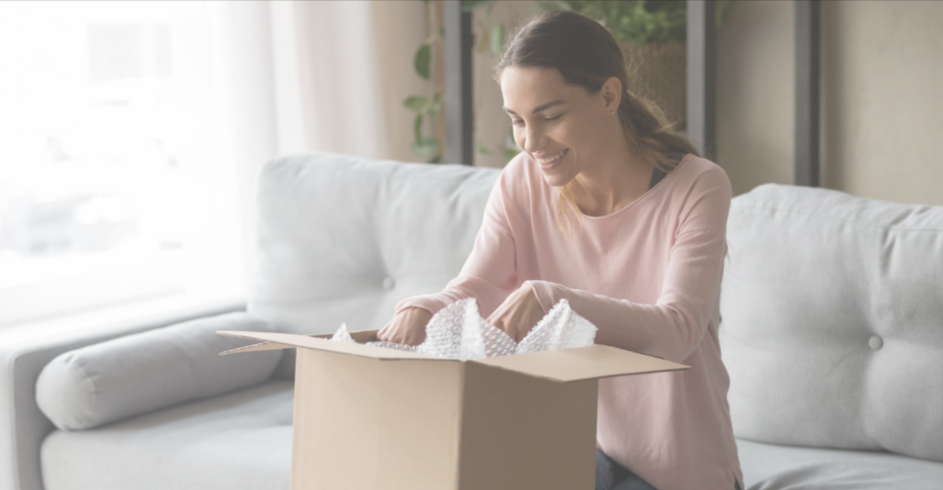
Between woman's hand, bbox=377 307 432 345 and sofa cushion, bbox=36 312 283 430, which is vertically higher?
woman's hand, bbox=377 307 432 345

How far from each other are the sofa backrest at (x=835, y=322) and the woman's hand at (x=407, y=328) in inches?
28.6

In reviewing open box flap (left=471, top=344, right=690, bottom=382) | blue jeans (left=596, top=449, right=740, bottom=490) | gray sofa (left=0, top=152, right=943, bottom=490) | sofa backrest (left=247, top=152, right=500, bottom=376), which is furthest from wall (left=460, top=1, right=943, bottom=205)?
open box flap (left=471, top=344, right=690, bottom=382)

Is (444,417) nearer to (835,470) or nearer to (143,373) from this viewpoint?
(835,470)

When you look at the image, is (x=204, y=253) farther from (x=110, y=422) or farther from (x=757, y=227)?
(x=757, y=227)

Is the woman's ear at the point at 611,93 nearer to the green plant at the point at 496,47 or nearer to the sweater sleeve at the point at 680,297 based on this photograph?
the sweater sleeve at the point at 680,297

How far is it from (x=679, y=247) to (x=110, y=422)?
3.52ft

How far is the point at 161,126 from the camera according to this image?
90.7 inches

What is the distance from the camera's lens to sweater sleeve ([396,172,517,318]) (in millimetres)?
1118

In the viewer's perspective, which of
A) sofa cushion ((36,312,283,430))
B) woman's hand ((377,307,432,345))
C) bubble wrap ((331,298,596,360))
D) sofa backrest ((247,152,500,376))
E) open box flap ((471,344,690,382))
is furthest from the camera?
sofa backrest ((247,152,500,376))

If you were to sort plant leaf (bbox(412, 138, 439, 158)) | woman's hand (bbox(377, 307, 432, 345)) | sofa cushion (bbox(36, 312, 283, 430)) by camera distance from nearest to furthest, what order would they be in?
1. woman's hand (bbox(377, 307, 432, 345))
2. sofa cushion (bbox(36, 312, 283, 430))
3. plant leaf (bbox(412, 138, 439, 158))

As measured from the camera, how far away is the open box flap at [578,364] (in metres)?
0.67

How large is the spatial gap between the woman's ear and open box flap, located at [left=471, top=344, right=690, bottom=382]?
39cm

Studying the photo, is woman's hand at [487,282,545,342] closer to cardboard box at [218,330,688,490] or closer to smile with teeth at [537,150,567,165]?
cardboard box at [218,330,688,490]

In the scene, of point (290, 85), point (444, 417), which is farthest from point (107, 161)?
point (444, 417)
